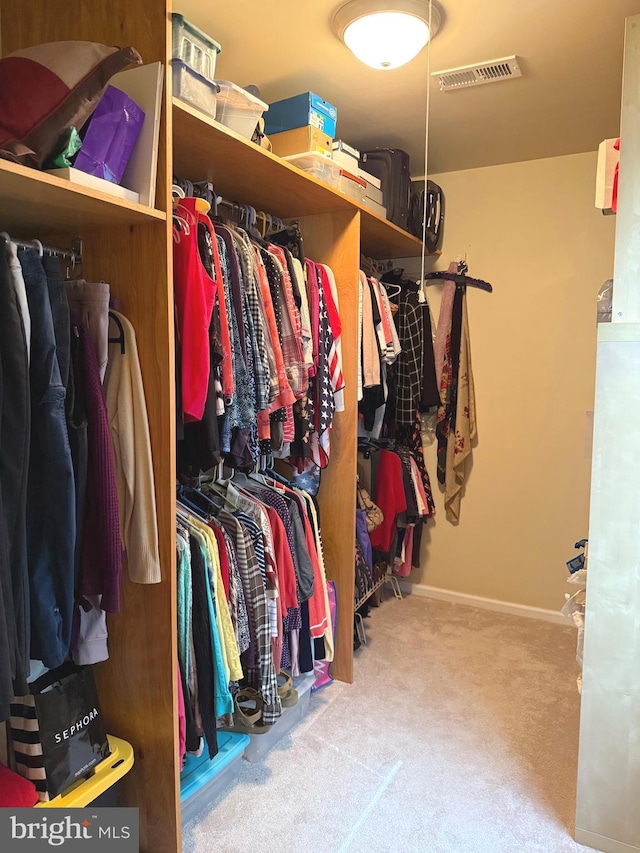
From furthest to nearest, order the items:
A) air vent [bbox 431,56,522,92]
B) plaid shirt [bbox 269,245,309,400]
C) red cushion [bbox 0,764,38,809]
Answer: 1. air vent [bbox 431,56,522,92]
2. plaid shirt [bbox 269,245,309,400]
3. red cushion [bbox 0,764,38,809]

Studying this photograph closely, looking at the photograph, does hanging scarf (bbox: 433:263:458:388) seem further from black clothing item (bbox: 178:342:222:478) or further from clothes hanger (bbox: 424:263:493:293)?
black clothing item (bbox: 178:342:222:478)

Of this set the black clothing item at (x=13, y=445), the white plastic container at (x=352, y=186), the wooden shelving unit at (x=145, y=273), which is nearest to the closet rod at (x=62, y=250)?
the wooden shelving unit at (x=145, y=273)

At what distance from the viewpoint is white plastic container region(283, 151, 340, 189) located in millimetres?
2202

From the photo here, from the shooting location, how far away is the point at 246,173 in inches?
79.9

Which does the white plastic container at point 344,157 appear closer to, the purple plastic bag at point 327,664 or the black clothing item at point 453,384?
the black clothing item at point 453,384

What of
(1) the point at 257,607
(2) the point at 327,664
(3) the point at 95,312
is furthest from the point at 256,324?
(2) the point at 327,664

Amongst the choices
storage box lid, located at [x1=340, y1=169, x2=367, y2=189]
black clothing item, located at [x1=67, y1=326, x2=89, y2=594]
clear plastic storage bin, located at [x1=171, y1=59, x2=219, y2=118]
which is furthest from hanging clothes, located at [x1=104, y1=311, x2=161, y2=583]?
storage box lid, located at [x1=340, y1=169, x2=367, y2=189]

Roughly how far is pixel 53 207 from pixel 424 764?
210cm

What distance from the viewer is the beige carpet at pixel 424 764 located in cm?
181

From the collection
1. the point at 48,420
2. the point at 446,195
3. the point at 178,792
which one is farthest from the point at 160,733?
the point at 446,195

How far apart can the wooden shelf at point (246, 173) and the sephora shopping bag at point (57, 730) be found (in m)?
1.49

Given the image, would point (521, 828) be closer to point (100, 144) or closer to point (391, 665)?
point (391, 665)

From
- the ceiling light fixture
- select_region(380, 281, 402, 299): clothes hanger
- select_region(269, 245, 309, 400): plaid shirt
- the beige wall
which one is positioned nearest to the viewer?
the ceiling light fixture

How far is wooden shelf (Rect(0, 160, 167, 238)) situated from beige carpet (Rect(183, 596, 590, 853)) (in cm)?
176
